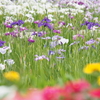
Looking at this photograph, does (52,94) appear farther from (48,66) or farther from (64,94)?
(48,66)

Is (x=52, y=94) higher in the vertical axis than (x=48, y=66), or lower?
higher

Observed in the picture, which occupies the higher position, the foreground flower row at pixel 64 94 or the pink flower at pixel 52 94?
the foreground flower row at pixel 64 94

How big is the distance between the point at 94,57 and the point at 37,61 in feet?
1.63

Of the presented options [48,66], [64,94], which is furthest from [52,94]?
[48,66]

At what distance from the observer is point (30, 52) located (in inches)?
105

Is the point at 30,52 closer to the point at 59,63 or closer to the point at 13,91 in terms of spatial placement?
the point at 59,63

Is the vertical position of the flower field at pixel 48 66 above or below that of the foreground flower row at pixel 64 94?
below

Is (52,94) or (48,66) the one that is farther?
(48,66)

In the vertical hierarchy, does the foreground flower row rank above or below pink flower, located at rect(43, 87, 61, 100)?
above

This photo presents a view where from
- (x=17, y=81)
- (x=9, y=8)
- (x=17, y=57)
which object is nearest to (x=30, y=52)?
(x=17, y=57)

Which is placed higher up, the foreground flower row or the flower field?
the foreground flower row

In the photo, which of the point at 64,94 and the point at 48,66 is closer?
the point at 64,94

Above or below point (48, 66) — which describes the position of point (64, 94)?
above

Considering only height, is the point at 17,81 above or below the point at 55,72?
above
